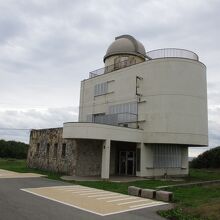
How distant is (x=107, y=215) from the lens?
1083 cm

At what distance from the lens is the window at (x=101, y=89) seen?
3131 centimetres

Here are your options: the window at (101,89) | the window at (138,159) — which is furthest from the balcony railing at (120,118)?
the window at (101,89)

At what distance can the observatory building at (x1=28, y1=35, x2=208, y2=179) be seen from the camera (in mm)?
26078

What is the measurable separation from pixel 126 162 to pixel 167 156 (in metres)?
3.79

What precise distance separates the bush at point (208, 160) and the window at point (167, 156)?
60.0 ft

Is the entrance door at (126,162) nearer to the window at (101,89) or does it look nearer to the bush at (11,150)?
the window at (101,89)

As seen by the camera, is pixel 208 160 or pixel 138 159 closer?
pixel 138 159

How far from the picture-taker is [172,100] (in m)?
26.3

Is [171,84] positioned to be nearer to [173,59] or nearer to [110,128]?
[173,59]

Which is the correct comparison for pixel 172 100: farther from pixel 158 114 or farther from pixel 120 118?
pixel 120 118

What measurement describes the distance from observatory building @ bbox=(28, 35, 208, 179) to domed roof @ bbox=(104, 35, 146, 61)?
2.96 meters

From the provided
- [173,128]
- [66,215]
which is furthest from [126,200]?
[173,128]

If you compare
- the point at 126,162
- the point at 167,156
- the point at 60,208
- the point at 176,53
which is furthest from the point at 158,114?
the point at 60,208

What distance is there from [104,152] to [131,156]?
5.50 meters
